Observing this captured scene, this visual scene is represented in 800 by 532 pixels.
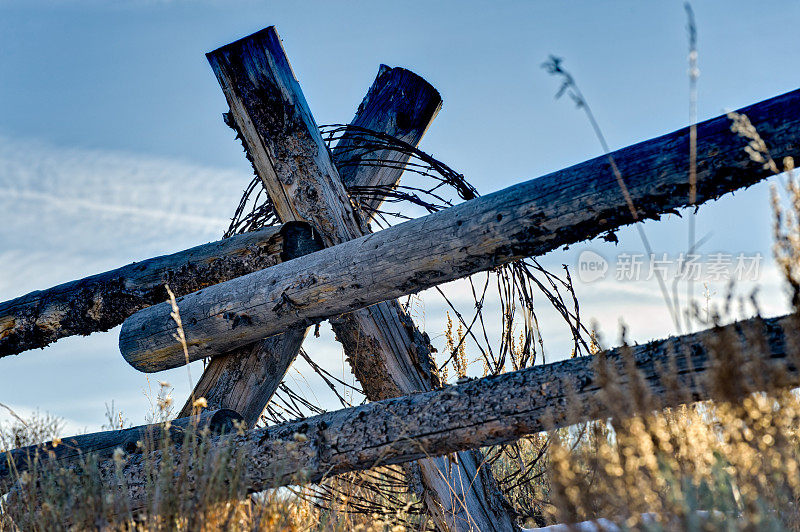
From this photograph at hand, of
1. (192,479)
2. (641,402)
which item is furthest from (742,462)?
(192,479)

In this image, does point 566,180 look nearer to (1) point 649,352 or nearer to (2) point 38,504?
(1) point 649,352

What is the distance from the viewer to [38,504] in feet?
11.3

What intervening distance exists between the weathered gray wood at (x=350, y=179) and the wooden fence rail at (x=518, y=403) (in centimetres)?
84

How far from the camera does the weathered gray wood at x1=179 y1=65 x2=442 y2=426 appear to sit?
4.19 m

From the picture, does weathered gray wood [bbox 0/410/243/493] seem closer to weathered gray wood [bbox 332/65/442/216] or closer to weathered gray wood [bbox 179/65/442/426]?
weathered gray wood [bbox 179/65/442/426]

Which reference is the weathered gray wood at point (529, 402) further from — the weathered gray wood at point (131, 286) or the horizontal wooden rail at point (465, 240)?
the weathered gray wood at point (131, 286)

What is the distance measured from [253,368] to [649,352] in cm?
256

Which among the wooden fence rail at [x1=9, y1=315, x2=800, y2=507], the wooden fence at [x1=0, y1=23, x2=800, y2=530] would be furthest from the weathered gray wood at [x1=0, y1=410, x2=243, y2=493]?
the wooden fence rail at [x1=9, y1=315, x2=800, y2=507]

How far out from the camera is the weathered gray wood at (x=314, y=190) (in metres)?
4.06

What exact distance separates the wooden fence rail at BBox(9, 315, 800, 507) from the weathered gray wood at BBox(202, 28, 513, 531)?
1.01 metres

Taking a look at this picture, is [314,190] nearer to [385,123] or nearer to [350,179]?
[350,179]

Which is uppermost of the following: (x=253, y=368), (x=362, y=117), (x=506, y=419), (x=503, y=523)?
(x=362, y=117)

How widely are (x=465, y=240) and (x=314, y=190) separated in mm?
1366

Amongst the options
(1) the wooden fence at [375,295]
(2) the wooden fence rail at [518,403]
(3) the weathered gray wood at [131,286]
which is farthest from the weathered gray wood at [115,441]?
(3) the weathered gray wood at [131,286]
